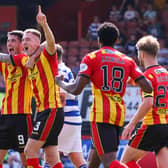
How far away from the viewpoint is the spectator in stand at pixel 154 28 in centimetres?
2050

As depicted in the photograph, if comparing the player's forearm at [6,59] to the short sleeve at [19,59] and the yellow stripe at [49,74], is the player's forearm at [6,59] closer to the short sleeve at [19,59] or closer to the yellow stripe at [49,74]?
the short sleeve at [19,59]

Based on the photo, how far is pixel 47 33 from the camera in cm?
829

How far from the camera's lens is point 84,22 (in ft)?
74.8

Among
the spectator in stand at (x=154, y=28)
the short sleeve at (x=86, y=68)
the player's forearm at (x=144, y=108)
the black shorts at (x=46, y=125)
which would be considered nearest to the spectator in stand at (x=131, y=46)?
the spectator in stand at (x=154, y=28)

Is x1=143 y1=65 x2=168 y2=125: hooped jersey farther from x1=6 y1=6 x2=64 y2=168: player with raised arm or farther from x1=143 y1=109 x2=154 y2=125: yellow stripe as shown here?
x1=6 y1=6 x2=64 y2=168: player with raised arm

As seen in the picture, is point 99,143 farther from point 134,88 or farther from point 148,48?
point 134,88

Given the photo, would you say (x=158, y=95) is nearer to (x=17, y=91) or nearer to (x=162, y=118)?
(x=162, y=118)

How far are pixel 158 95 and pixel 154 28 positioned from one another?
1222 centimetres

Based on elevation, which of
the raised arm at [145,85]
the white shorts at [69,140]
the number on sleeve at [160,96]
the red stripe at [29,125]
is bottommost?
the white shorts at [69,140]

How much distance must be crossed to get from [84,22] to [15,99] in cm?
1383

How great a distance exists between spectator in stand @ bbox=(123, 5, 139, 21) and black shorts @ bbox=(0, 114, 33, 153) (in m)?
12.3

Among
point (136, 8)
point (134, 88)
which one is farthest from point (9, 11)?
point (134, 88)

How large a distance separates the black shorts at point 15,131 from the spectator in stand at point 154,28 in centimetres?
1174

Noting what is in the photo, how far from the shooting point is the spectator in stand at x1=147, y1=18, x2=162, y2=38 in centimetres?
2050
